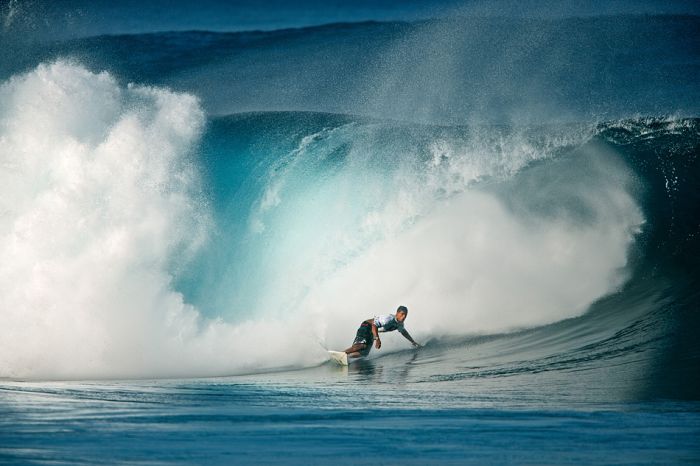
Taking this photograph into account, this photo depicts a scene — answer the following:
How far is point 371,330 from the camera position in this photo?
11672 millimetres

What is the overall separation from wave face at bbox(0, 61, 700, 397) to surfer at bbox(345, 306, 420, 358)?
55 cm

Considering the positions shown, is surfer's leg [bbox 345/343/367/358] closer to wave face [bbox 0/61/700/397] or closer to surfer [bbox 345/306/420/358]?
surfer [bbox 345/306/420/358]

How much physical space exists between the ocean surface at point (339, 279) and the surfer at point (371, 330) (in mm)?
411

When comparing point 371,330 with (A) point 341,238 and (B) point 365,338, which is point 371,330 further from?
(A) point 341,238

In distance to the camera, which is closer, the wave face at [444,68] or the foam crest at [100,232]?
the foam crest at [100,232]

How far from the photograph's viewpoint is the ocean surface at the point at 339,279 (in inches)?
252

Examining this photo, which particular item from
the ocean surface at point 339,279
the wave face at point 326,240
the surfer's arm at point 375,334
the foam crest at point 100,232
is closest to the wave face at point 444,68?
the ocean surface at point 339,279

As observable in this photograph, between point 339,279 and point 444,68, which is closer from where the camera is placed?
point 339,279

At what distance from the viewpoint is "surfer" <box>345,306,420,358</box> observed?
37.8 ft

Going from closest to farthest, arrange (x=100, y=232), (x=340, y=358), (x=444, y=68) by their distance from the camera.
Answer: (x=340, y=358) < (x=100, y=232) < (x=444, y=68)

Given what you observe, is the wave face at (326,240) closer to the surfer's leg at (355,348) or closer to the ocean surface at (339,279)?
the ocean surface at (339,279)

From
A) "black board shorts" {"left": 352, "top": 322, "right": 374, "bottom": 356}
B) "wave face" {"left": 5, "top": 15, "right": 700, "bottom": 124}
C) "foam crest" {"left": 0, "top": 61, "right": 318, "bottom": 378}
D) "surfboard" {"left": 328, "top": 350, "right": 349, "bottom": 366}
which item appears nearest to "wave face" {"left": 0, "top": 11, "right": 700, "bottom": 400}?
"foam crest" {"left": 0, "top": 61, "right": 318, "bottom": 378}

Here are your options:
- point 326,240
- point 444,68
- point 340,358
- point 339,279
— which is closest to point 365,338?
point 340,358

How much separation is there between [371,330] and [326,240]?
155 inches
